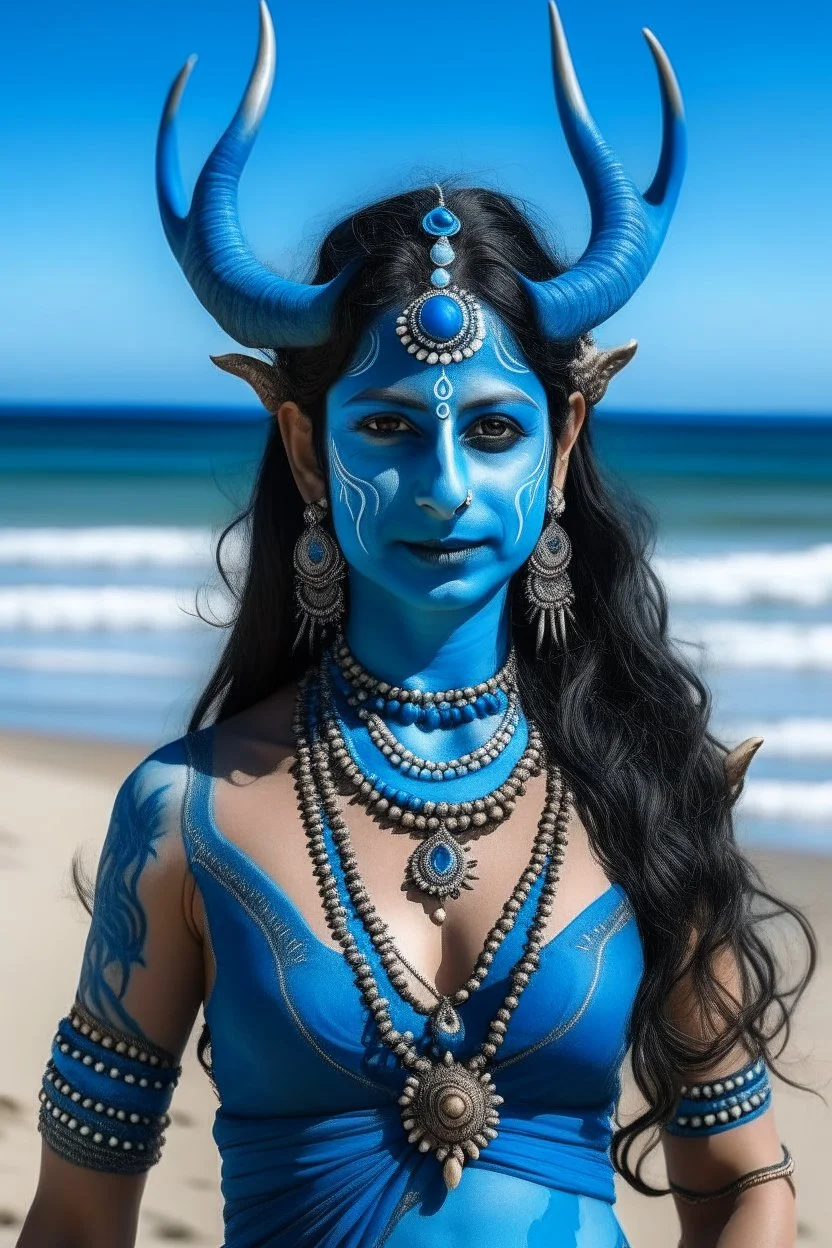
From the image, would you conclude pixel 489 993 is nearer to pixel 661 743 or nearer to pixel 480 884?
pixel 480 884

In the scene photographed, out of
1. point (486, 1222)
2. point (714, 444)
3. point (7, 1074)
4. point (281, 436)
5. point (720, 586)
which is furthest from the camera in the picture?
point (714, 444)

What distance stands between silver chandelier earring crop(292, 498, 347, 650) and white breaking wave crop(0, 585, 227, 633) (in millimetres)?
8045

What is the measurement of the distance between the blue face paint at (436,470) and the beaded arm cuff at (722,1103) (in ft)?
3.01

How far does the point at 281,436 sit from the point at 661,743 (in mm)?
857

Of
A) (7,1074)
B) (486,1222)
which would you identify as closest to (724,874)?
(486,1222)

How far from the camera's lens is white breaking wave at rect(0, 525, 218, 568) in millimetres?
14742

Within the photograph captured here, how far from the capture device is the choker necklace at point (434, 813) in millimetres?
2748

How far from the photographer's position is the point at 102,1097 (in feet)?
9.09

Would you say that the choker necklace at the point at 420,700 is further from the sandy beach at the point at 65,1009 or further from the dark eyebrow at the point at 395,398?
the sandy beach at the point at 65,1009

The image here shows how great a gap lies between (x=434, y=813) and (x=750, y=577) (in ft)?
36.8

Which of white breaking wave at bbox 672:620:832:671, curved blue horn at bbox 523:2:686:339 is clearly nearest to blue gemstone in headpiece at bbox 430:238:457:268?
curved blue horn at bbox 523:2:686:339

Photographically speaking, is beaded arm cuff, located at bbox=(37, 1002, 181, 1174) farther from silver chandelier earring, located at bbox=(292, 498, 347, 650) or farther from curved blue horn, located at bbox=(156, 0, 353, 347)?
curved blue horn, located at bbox=(156, 0, 353, 347)

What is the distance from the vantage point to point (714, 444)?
3080cm

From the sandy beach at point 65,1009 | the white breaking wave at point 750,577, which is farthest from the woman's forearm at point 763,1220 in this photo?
the white breaking wave at point 750,577
